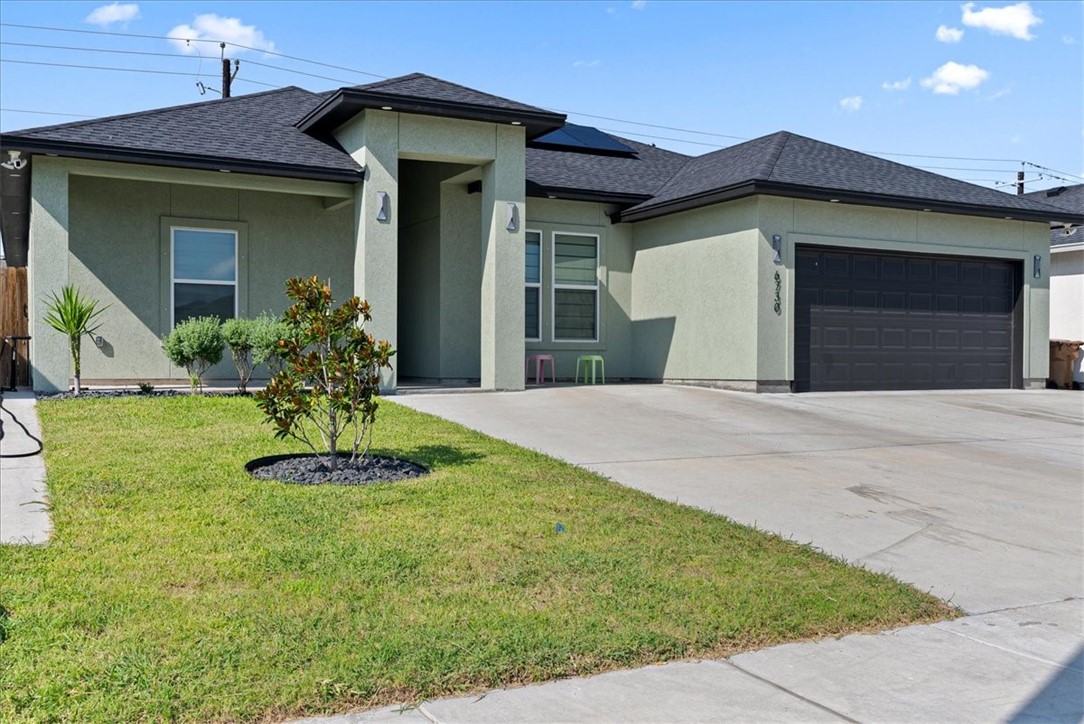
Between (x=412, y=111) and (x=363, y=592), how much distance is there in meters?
10.1

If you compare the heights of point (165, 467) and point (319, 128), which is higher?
point (319, 128)

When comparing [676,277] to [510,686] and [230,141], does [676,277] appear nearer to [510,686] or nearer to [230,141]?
[230,141]

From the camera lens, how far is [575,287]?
17.0m

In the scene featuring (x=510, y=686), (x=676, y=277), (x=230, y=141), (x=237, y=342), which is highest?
(x=230, y=141)

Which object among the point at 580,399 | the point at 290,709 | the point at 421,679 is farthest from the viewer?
the point at 580,399

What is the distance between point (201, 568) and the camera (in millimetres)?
4910

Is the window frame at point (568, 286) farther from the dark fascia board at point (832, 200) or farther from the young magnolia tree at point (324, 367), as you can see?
the young magnolia tree at point (324, 367)

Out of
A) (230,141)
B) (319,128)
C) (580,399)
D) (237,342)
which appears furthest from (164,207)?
(580,399)

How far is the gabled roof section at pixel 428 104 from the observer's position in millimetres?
Answer: 13109

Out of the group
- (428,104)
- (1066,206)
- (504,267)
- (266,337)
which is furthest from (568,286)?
(1066,206)

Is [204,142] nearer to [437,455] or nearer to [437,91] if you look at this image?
[437,91]

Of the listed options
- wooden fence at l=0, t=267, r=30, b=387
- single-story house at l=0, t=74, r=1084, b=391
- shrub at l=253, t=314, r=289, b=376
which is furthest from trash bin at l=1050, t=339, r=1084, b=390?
wooden fence at l=0, t=267, r=30, b=387

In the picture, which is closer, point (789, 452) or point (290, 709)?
point (290, 709)

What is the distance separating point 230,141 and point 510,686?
39.5 ft
